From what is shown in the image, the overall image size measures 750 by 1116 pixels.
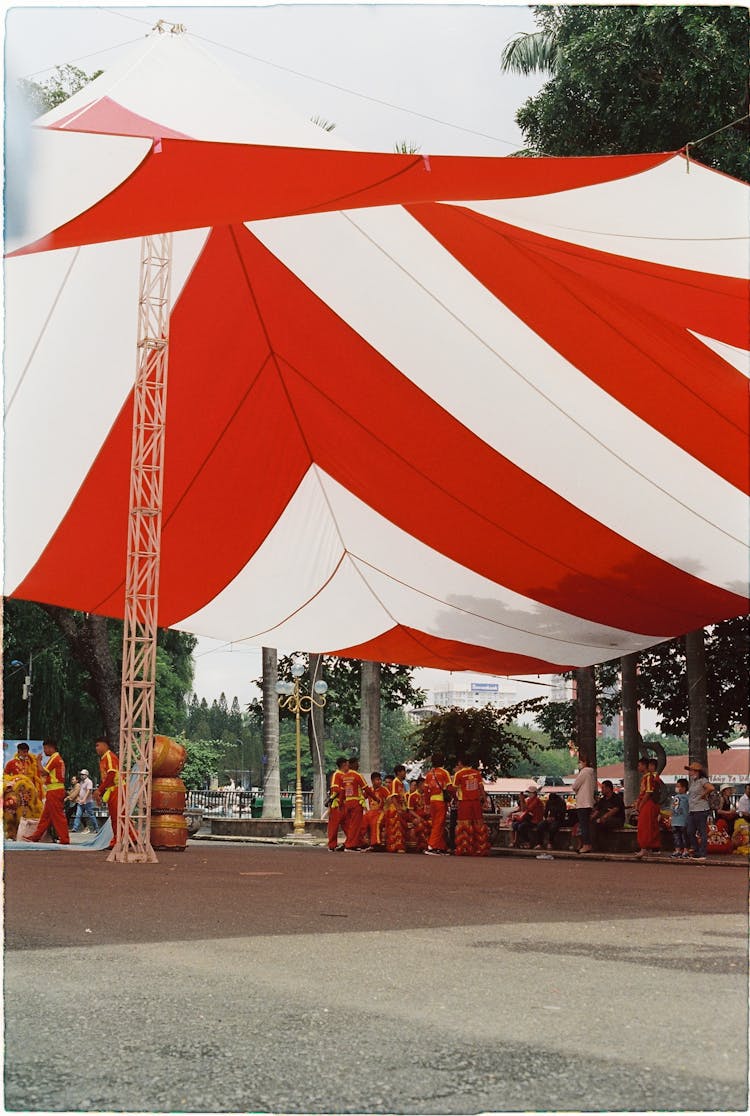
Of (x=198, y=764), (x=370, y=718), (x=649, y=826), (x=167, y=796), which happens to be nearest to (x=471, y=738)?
(x=370, y=718)

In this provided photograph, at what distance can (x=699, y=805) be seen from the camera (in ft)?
44.2

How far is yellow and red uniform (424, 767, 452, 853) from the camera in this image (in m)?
15.3

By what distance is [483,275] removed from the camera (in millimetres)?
9141

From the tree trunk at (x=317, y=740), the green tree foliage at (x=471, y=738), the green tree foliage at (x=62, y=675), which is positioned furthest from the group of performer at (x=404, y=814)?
the tree trunk at (x=317, y=740)

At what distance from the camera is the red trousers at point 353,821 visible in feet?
51.5

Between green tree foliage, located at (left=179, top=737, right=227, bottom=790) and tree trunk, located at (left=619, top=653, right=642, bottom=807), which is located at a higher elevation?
tree trunk, located at (left=619, top=653, right=642, bottom=807)

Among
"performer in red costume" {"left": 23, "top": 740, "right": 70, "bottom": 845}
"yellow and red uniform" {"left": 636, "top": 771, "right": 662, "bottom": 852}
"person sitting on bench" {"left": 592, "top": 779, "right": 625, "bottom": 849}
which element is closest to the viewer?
"performer in red costume" {"left": 23, "top": 740, "right": 70, "bottom": 845}

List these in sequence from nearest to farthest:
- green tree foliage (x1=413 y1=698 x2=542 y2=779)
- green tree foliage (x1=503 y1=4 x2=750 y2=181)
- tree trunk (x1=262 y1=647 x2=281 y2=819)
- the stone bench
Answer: green tree foliage (x1=503 y1=4 x2=750 y2=181) < the stone bench < green tree foliage (x1=413 y1=698 x2=542 y2=779) < tree trunk (x1=262 y1=647 x2=281 y2=819)

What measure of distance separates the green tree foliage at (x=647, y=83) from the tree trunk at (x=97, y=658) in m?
12.5

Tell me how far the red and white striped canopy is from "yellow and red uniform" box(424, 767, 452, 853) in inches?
64.1

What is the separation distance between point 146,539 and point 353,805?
6.28 meters

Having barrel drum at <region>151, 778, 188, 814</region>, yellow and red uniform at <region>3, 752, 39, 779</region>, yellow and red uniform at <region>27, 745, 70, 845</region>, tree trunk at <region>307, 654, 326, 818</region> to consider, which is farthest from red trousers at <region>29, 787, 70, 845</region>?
tree trunk at <region>307, 654, 326, 818</region>

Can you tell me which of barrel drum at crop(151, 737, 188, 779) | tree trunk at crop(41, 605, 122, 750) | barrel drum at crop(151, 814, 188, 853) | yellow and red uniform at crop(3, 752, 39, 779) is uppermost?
tree trunk at crop(41, 605, 122, 750)

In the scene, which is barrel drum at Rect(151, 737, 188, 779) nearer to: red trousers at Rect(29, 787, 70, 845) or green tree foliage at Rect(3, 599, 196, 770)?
red trousers at Rect(29, 787, 70, 845)
